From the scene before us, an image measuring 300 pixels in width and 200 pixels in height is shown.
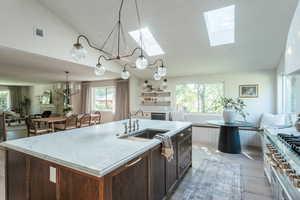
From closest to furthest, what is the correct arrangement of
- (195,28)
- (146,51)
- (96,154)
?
(96,154)
(195,28)
(146,51)

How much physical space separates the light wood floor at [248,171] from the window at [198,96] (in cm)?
142

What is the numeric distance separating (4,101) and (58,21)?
32.8 feet

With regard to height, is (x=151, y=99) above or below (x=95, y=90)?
below

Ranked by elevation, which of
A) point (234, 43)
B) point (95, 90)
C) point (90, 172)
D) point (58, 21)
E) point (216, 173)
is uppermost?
point (58, 21)

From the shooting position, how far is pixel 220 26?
3379 millimetres

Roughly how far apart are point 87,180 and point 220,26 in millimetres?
3788

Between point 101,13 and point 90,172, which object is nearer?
point 90,172

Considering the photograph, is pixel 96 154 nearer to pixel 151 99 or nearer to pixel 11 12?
pixel 11 12

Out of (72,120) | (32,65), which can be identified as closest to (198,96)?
(72,120)

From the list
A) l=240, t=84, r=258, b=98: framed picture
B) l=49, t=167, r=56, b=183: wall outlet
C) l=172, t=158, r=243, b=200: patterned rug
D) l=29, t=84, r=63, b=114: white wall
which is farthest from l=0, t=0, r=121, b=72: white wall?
l=29, t=84, r=63, b=114: white wall

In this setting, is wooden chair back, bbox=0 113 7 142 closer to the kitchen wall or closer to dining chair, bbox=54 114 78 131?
dining chair, bbox=54 114 78 131

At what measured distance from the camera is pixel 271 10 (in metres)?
2.58

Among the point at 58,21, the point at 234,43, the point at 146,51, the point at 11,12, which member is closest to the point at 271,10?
the point at 234,43

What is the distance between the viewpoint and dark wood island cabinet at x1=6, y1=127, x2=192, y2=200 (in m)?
1.08
